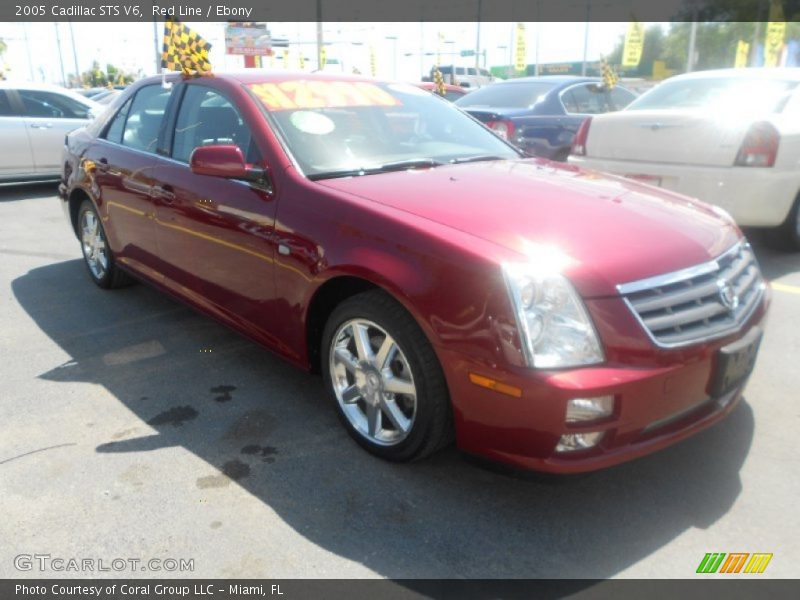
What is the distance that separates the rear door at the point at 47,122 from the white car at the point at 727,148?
25.5 ft

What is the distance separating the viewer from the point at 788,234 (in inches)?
220

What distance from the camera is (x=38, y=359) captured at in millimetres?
4043

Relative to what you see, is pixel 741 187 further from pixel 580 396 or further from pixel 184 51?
pixel 184 51

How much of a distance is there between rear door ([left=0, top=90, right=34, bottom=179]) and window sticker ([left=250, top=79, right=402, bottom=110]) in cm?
762

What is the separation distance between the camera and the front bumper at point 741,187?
498 cm

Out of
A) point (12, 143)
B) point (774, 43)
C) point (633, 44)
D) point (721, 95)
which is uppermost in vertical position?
point (633, 44)

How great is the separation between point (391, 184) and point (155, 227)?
1.75 meters

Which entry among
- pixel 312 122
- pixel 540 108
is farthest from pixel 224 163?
pixel 540 108

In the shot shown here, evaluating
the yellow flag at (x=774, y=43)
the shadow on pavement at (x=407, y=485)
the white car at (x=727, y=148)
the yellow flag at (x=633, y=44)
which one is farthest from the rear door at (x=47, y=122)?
the yellow flag at (x=633, y=44)

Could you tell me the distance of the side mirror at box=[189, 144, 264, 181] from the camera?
314 centimetres

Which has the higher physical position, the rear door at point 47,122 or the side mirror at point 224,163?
the side mirror at point 224,163

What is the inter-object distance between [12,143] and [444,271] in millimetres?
9340

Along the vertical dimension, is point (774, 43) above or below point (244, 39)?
below

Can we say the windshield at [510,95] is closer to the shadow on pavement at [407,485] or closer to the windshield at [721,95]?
the windshield at [721,95]
